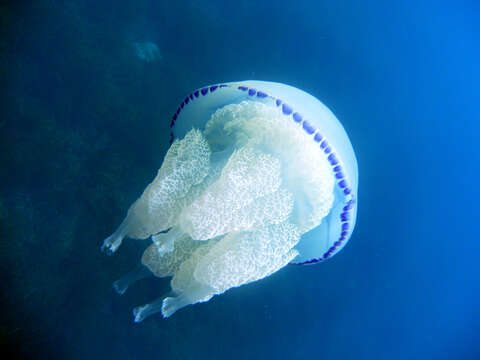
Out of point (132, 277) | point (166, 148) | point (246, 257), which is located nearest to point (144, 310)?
point (132, 277)

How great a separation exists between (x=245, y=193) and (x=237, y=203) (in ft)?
0.27

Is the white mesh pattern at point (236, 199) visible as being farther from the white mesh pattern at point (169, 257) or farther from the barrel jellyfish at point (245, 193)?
the white mesh pattern at point (169, 257)

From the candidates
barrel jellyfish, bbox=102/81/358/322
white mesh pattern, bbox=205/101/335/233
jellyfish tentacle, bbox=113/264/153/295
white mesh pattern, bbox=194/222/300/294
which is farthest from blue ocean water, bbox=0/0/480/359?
white mesh pattern, bbox=205/101/335/233

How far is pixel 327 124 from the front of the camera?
2.28 metres

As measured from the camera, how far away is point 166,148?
133 inches

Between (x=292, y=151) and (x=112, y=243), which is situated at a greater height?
(x=292, y=151)

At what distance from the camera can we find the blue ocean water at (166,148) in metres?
2.66

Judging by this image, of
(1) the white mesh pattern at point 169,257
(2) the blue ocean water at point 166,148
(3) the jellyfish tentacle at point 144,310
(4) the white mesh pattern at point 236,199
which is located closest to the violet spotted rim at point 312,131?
(4) the white mesh pattern at point 236,199

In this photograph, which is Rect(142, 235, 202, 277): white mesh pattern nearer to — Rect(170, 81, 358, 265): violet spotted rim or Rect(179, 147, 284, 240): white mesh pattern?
Rect(179, 147, 284, 240): white mesh pattern

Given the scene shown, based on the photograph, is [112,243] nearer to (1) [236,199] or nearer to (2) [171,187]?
(2) [171,187]

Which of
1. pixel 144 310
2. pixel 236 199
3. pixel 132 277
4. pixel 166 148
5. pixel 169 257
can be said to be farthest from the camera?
pixel 166 148

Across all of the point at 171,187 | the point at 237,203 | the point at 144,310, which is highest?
the point at 171,187

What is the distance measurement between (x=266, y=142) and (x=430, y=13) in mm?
3511

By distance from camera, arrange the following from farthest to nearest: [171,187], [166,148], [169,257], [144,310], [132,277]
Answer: [166,148], [132,277], [169,257], [144,310], [171,187]
